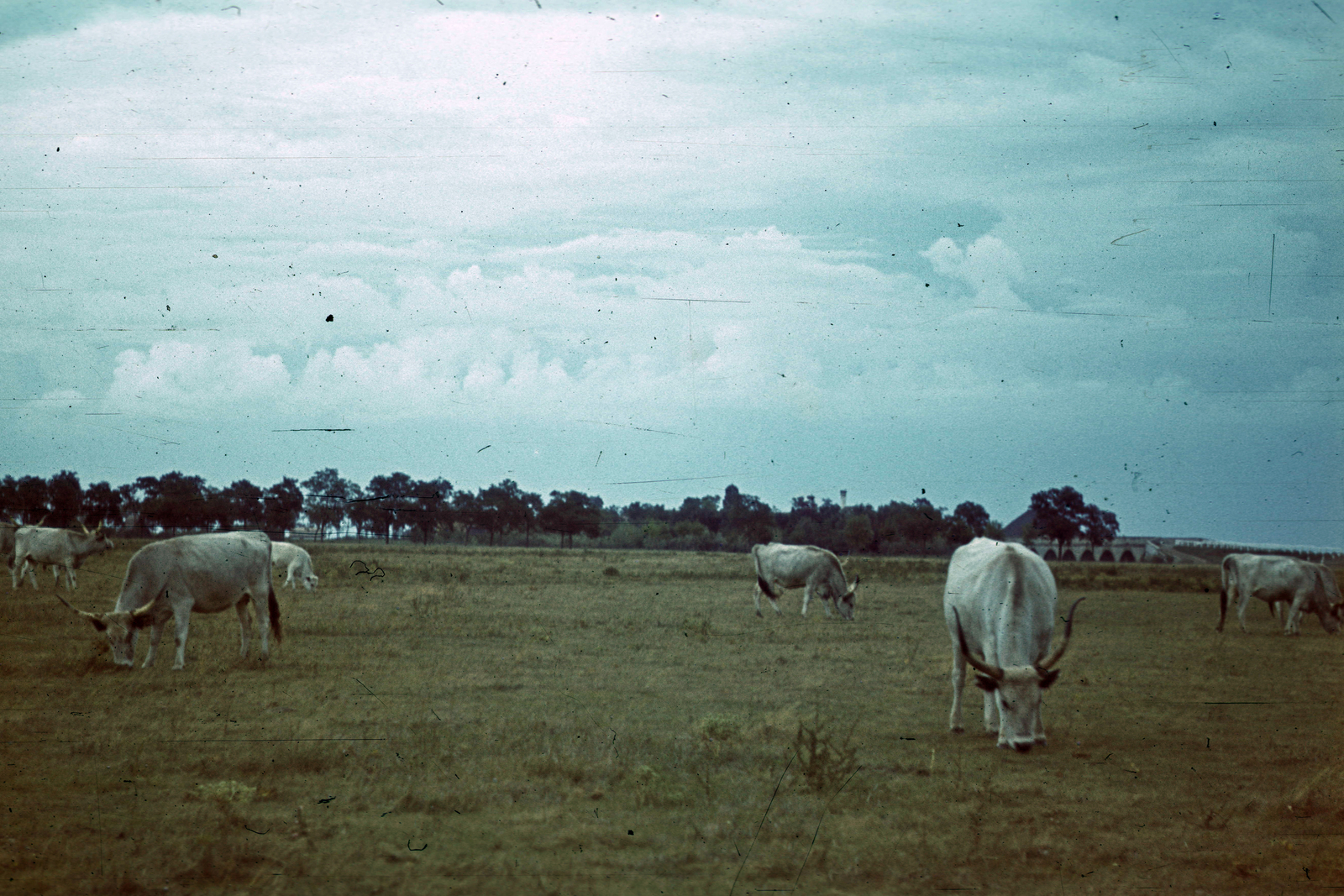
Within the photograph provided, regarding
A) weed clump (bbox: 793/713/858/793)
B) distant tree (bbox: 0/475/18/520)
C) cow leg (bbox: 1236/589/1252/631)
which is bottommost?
weed clump (bbox: 793/713/858/793)

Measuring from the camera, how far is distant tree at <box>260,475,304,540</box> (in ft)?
75.5

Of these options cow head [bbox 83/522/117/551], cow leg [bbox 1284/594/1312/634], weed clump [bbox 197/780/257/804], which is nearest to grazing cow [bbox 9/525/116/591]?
cow head [bbox 83/522/117/551]

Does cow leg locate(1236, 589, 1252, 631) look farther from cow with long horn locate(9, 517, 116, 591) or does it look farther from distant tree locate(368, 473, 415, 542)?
cow with long horn locate(9, 517, 116, 591)

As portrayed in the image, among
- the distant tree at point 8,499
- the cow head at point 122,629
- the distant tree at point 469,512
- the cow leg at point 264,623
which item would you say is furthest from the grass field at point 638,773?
the distant tree at point 469,512

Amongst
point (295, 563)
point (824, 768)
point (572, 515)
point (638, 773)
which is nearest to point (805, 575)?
point (295, 563)

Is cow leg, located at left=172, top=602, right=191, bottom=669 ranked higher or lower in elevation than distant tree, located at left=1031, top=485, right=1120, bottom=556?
lower

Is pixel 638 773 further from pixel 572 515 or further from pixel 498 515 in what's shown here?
pixel 572 515

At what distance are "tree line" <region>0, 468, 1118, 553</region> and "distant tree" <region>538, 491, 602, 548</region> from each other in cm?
13

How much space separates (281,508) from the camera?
25641 millimetres

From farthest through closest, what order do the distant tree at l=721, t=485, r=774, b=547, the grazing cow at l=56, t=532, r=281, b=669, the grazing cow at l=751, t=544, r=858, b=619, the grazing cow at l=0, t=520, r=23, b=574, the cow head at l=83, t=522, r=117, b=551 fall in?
1. the distant tree at l=721, t=485, r=774, b=547
2. the grazing cow at l=0, t=520, r=23, b=574
3. the cow head at l=83, t=522, r=117, b=551
4. the grazing cow at l=751, t=544, r=858, b=619
5. the grazing cow at l=56, t=532, r=281, b=669

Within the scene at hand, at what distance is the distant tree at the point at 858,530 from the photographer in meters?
65.5

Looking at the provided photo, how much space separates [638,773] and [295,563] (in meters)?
26.7

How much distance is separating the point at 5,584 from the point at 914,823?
31.9 metres

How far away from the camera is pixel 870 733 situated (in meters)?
11.3
